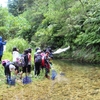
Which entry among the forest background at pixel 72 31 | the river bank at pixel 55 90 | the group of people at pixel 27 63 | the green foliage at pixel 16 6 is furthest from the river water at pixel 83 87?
the green foliage at pixel 16 6

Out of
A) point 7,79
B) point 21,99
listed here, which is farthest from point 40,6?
point 21,99

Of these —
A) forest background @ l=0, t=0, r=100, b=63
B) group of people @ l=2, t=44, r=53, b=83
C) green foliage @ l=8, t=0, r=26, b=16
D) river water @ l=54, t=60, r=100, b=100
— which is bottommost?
river water @ l=54, t=60, r=100, b=100

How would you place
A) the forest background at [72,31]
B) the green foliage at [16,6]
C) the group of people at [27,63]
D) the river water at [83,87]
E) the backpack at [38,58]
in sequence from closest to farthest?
1. the river water at [83,87]
2. the group of people at [27,63]
3. the backpack at [38,58]
4. the forest background at [72,31]
5. the green foliage at [16,6]

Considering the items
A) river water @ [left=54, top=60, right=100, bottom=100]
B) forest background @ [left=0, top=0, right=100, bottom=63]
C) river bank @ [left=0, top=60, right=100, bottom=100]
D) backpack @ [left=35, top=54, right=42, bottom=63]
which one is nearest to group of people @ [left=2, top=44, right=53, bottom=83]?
backpack @ [left=35, top=54, right=42, bottom=63]

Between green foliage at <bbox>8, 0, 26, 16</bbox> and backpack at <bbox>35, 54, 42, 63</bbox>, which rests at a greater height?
green foliage at <bbox>8, 0, 26, 16</bbox>

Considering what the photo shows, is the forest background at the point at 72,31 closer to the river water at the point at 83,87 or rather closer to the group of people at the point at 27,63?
the group of people at the point at 27,63

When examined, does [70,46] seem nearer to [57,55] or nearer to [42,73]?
[57,55]

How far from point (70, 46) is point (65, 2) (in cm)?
363

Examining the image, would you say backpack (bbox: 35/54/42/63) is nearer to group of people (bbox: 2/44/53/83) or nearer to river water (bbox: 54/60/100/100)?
group of people (bbox: 2/44/53/83)

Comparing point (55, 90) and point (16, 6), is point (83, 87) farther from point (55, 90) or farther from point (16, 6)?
point (16, 6)

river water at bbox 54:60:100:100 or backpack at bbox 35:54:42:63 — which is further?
backpack at bbox 35:54:42:63

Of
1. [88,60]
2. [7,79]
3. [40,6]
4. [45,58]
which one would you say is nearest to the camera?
[7,79]

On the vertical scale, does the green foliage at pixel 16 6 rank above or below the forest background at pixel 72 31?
above

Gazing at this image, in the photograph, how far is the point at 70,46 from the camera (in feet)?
68.4
